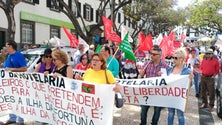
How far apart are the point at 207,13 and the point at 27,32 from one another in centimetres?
3087

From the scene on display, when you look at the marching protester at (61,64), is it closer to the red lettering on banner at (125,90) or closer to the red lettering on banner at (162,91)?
the red lettering on banner at (125,90)

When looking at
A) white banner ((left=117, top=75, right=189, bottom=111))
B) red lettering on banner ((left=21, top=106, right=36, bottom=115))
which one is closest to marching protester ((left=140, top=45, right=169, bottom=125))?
white banner ((left=117, top=75, right=189, bottom=111))

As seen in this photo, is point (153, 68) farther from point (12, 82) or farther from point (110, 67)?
point (12, 82)

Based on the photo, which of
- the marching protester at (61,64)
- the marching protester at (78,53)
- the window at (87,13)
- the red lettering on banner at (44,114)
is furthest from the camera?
the window at (87,13)

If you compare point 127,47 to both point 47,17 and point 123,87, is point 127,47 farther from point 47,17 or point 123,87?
point 47,17

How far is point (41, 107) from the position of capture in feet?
17.6

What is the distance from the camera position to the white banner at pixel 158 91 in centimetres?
534

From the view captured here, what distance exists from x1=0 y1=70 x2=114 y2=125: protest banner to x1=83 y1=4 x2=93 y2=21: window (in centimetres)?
2503

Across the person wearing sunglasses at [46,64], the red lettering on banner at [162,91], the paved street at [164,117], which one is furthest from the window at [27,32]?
the red lettering on banner at [162,91]

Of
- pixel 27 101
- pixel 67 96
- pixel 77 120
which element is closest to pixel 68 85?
pixel 67 96

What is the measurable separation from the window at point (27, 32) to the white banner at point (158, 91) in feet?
52.8

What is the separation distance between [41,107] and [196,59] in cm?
666

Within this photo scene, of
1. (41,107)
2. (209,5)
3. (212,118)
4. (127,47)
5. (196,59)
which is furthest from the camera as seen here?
(209,5)

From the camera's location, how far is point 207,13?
4544 centimetres
